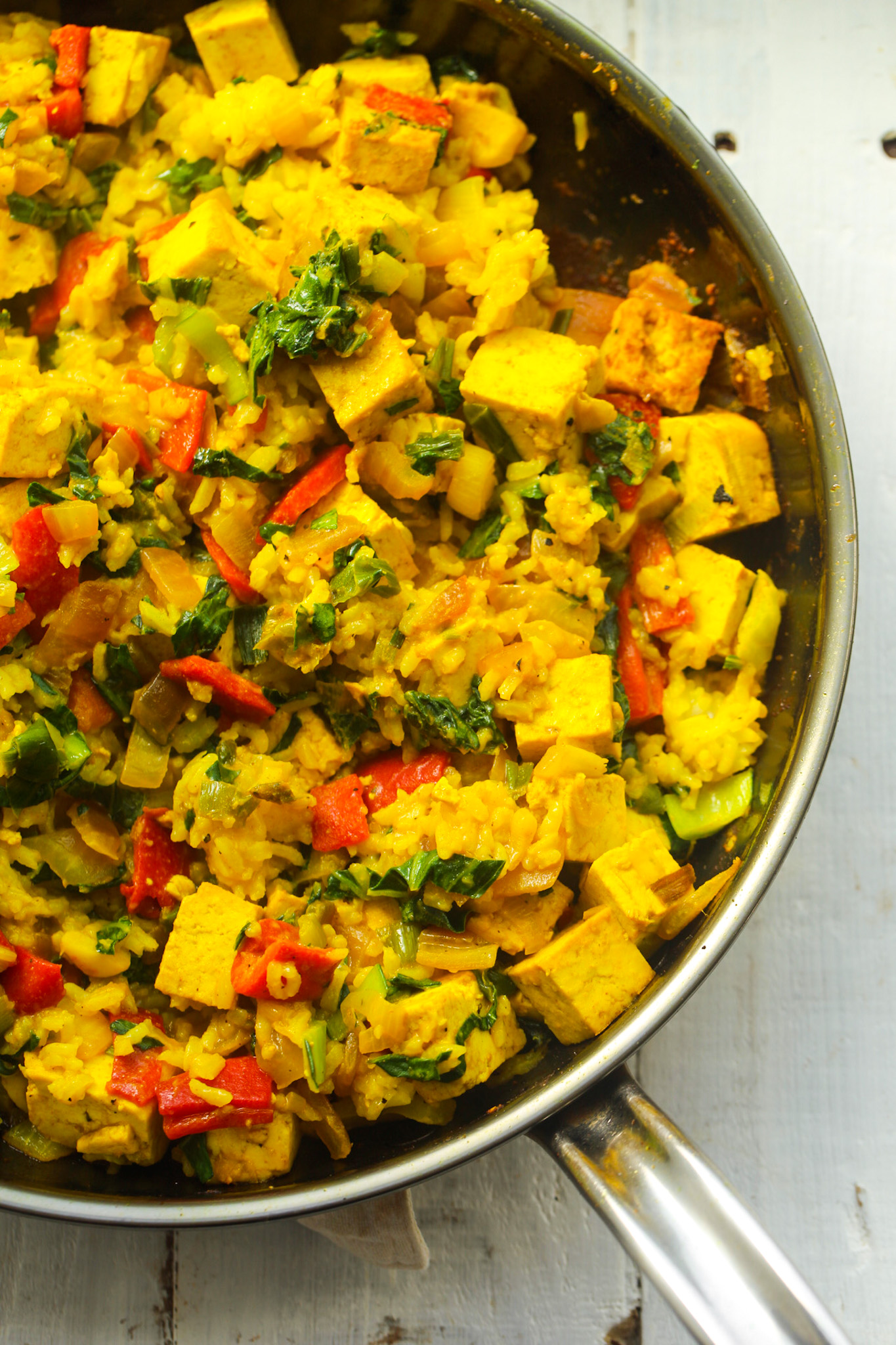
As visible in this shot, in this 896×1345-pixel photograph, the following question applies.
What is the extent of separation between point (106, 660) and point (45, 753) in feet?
0.93

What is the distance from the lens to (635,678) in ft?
9.27

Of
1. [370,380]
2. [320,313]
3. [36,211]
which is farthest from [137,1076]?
[36,211]

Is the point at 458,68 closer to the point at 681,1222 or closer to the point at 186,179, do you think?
the point at 186,179

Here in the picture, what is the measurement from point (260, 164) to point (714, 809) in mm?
2162

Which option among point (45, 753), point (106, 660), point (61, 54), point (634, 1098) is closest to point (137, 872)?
point (45, 753)

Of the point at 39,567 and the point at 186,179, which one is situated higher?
the point at 186,179

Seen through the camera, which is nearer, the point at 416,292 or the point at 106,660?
the point at 106,660

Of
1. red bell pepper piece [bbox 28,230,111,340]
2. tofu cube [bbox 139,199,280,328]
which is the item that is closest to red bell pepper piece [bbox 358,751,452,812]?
tofu cube [bbox 139,199,280,328]

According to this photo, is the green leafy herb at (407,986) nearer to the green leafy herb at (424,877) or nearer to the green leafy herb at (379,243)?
the green leafy herb at (424,877)

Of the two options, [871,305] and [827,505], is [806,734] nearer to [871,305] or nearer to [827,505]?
[827,505]

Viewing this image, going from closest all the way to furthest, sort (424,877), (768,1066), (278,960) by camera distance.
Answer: (278,960), (424,877), (768,1066)

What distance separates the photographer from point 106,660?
256 cm

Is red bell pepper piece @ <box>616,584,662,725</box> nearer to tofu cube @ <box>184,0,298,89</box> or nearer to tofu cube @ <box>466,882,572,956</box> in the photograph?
tofu cube @ <box>466,882,572,956</box>

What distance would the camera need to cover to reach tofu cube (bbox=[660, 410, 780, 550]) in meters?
2.77
